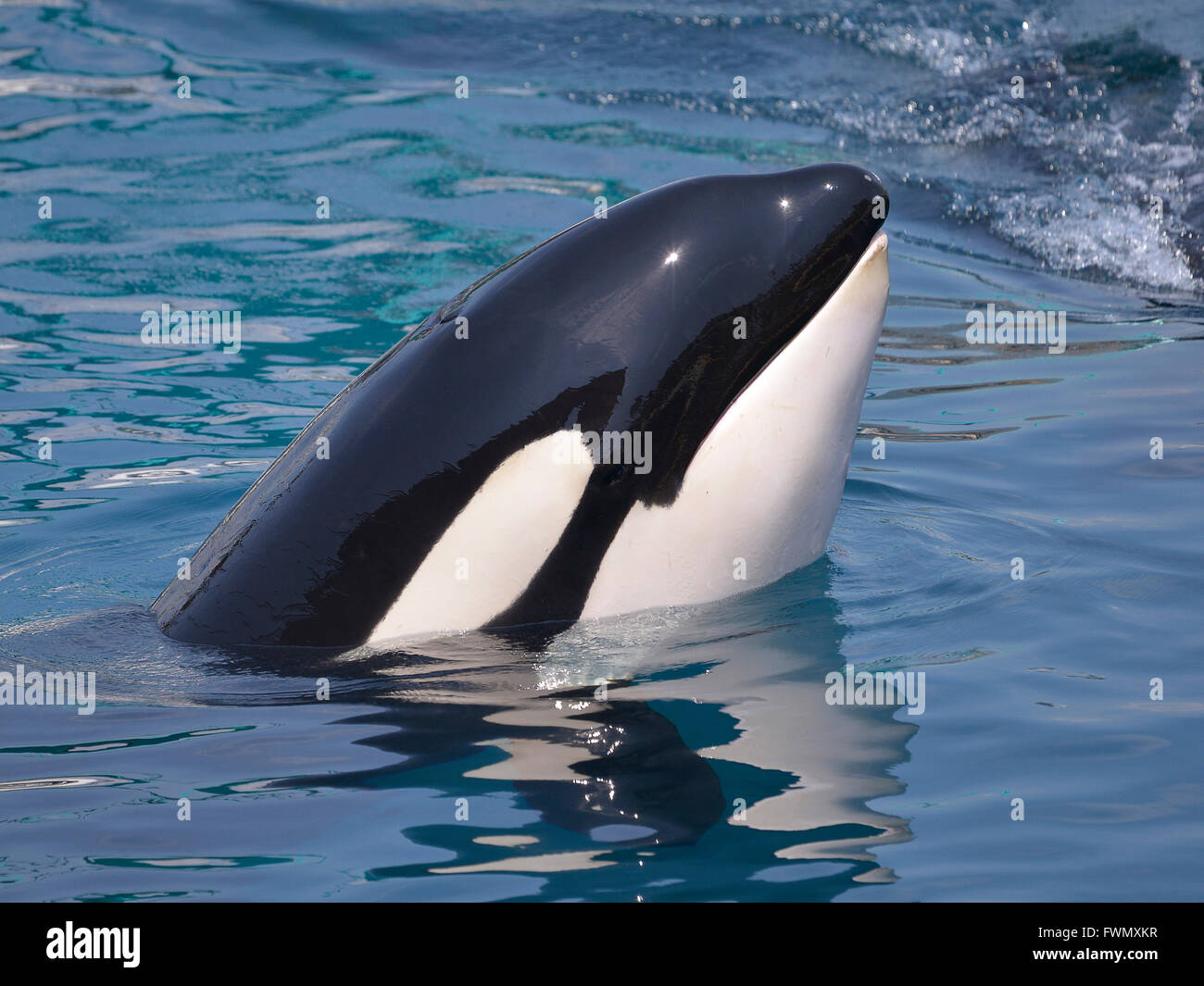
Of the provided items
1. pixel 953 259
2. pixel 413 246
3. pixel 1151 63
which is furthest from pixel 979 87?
pixel 413 246

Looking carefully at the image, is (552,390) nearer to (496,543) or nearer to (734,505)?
(496,543)

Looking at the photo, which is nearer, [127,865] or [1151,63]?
[127,865]

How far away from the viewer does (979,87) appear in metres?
16.8

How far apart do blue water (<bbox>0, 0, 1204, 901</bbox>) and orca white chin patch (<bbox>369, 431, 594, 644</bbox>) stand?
0.12 meters

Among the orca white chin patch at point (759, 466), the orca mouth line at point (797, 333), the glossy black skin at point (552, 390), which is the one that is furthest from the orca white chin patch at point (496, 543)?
the orca mouth line at point (797, 333)

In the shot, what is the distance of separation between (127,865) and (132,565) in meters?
2.81

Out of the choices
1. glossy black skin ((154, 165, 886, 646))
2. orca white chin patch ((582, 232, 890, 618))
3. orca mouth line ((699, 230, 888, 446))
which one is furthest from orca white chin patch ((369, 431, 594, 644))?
orca mouth line ((699, 230, 888, 446))

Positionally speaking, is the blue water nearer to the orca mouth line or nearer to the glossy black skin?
the glossy black skin

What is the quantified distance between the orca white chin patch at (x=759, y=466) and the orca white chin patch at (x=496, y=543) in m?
0.25

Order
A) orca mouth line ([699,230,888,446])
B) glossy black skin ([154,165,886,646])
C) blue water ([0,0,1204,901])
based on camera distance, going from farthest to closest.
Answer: orca mouth line ([699,230,888,446]), glossy black skin ([154,165,886,646]), blue water ([0,0,1204,901])

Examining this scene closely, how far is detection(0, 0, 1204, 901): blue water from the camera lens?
4.14m

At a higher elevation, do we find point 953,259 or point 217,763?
point 953,259

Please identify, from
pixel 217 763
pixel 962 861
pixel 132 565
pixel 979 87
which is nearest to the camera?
pixel 962 861
